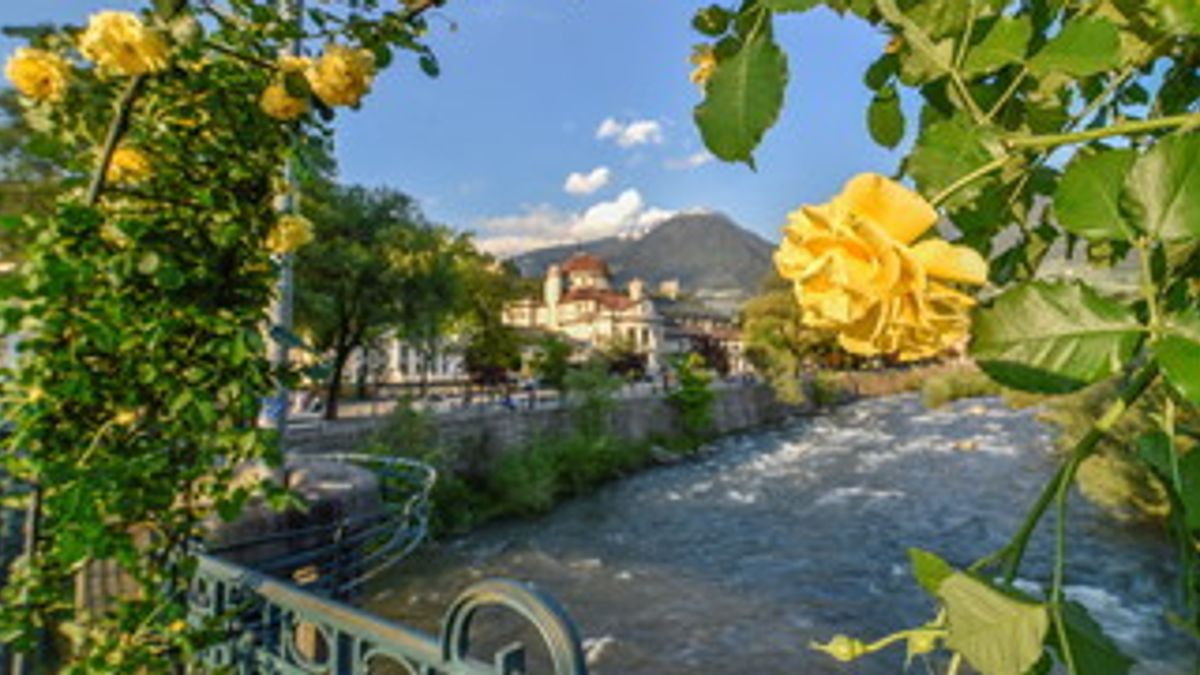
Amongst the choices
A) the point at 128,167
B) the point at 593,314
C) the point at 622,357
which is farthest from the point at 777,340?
the point at 128,167

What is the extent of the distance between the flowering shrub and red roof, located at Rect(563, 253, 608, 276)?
102502 mm

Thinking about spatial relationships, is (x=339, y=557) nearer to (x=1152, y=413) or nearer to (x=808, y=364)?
(x=1152, y=413)

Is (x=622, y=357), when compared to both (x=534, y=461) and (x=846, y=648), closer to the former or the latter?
(x=534, y=461)

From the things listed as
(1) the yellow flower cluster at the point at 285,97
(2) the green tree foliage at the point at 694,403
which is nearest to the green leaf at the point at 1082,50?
(1) the yellow flower cluster at the point at 285,97

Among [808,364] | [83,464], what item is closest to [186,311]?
[83,464]

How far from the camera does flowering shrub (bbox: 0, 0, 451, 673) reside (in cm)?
178

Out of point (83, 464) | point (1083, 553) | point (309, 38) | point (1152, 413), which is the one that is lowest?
point (1083, 553)

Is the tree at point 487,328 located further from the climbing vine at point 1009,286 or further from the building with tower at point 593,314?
the climbing vine at point 1009,286

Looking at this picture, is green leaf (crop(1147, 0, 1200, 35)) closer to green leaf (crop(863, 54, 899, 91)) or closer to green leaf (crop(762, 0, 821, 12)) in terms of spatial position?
green leaf (crop(762, 0, 821, 12))

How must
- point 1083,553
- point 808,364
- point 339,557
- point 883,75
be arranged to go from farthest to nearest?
point 808,364 < point 1083,553 < point 339,557 < point 883,75

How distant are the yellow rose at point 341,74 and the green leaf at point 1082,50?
1655 mm

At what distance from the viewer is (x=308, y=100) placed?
1.96m

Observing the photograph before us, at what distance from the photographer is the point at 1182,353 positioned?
1.33 feet

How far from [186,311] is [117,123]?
542 millimetres
